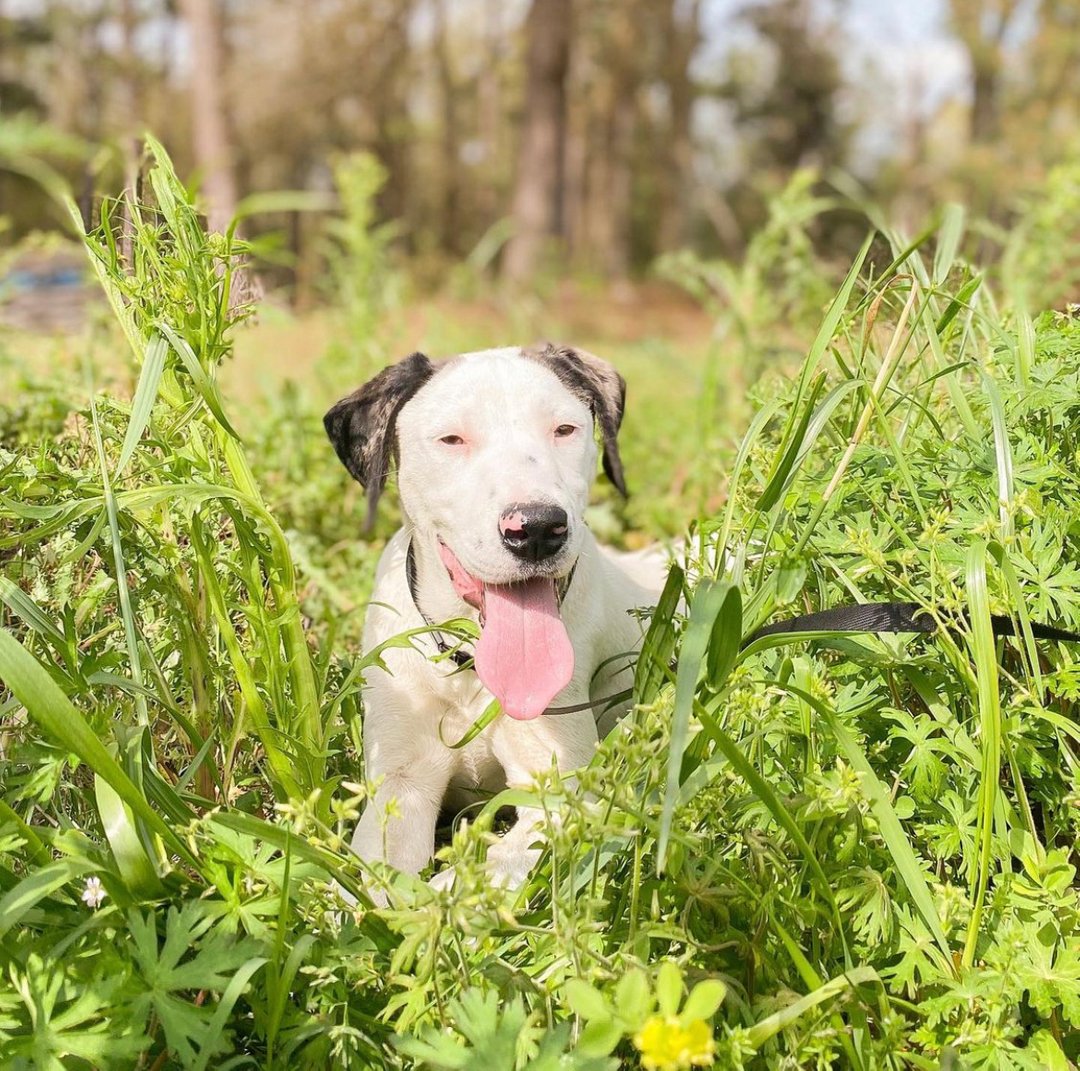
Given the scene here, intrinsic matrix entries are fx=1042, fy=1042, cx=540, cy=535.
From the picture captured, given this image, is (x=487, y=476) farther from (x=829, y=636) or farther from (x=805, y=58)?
(x=805, y=58)

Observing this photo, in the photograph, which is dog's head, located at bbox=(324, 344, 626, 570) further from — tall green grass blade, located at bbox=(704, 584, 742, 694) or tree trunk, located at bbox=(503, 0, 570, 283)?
tree trunk, located at bbox=(503, 0, 570, 283)

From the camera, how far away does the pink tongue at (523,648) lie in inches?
90.6

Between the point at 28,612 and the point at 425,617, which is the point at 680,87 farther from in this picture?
the point at 28,612

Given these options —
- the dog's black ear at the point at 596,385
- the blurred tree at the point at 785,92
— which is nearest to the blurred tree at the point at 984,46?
the blurred tree at the point at 785,92

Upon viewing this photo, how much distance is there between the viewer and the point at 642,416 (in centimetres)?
728

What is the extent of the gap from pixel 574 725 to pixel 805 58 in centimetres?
3906

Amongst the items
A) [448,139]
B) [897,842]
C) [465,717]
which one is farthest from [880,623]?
[448,139]

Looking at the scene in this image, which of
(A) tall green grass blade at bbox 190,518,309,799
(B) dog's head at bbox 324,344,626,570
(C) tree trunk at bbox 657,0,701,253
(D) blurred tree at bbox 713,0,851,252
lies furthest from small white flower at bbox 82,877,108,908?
(D) blurred tree at bbox 713,0,851,252

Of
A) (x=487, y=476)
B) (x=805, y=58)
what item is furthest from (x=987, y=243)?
(x=805, y=58)

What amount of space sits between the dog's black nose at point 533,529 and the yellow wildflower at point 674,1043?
124cm

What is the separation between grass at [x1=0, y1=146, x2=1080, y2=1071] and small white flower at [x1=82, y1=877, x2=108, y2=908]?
0.12ft

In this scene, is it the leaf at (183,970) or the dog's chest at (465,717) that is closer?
the leaf at (183,970)

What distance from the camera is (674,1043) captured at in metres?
1.16

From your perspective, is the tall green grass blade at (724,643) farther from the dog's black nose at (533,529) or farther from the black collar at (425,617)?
the black collar at (425,617)
